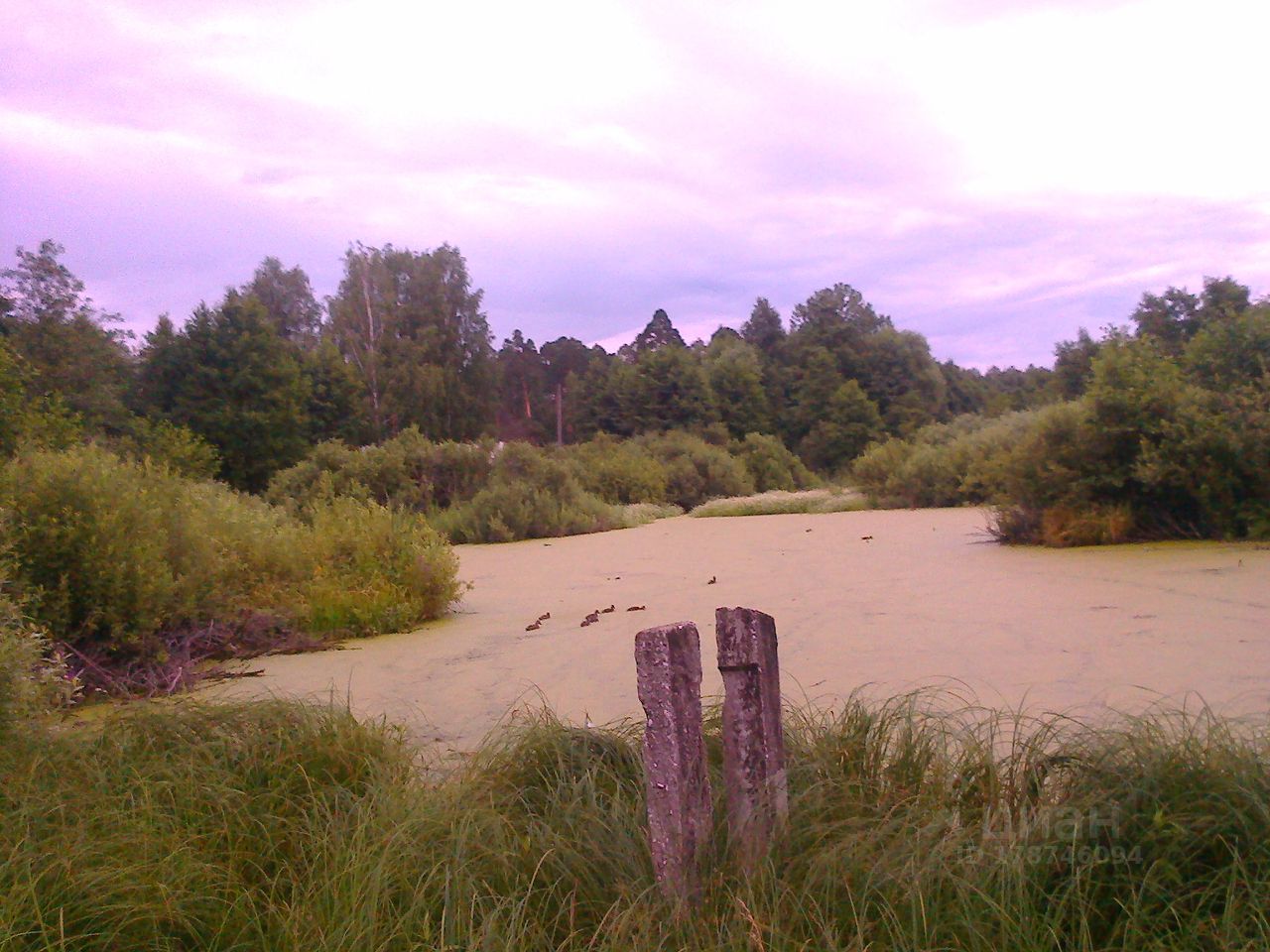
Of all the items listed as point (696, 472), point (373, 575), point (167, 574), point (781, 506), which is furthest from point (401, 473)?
point (167, 574)

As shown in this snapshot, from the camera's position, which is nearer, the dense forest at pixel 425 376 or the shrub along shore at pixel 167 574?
the shrub along shore at pixel 167 574

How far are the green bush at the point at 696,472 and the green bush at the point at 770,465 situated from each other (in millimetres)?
2478

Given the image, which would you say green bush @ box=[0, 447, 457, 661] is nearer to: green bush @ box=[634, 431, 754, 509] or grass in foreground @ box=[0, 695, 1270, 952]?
grass in foreground @ box=[0, 695, 1270, 952]

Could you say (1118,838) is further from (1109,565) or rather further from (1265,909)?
(1109,565)

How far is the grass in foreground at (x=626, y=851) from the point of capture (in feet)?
8.54

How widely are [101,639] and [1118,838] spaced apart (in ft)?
18.1

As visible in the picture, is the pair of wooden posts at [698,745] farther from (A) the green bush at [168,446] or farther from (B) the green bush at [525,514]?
(A) the green bush at [168,446]

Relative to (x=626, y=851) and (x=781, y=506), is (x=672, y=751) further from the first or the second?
(x=781, y=506)

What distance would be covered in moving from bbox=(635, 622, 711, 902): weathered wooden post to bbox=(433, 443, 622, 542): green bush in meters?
15.5

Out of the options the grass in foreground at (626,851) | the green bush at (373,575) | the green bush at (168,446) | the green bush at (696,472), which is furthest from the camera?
the green bush at (696,472)

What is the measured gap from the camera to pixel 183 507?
A: 7586 mm

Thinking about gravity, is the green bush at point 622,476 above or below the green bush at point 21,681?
above

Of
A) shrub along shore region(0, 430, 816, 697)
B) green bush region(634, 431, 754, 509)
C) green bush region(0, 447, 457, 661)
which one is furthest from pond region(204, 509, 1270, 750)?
green bush region(634, 431, 754, 509)

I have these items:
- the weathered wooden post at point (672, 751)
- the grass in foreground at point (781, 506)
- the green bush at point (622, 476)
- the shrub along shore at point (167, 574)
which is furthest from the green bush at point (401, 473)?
the weathered wooden post at point (672, 751)
